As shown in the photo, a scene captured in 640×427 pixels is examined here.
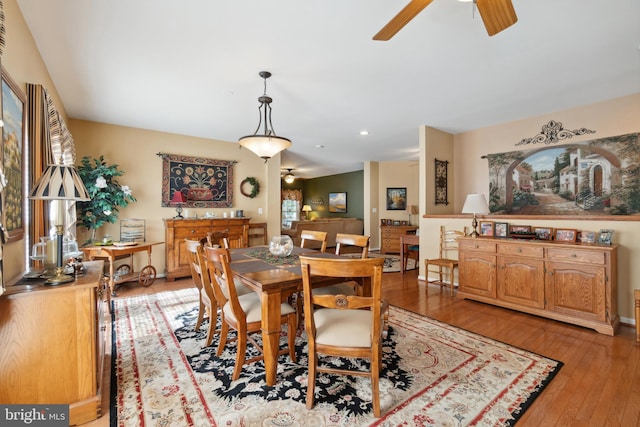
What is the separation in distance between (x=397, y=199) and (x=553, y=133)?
4.33 metres

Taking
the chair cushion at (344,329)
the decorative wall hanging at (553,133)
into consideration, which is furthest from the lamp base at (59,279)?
the decorative wall hanging at (553,133)

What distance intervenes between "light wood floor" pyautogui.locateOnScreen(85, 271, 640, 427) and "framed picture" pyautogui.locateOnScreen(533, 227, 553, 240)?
982mm

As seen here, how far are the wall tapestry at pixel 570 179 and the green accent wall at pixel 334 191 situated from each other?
5246mm

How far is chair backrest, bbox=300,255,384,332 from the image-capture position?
5.10 feet

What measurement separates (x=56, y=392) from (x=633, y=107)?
605 cm

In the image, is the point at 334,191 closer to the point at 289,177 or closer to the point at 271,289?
the point at 289,177

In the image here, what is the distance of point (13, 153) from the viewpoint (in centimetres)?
191

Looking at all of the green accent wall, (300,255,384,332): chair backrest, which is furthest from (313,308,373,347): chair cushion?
the green accent wall

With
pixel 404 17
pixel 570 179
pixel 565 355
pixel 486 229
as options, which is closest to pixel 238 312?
pixel 404 17

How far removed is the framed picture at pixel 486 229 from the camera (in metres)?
3.94

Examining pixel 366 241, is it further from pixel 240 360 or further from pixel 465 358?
pixel 240 360

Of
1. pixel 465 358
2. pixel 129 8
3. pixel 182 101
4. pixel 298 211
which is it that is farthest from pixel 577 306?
pixel 298 211

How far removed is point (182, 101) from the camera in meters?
3.67

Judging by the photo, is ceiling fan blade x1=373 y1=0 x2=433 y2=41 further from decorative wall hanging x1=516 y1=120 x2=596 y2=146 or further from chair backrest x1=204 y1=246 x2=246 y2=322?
decorative wall hanging x1=516 y1=120 x2=596 y2=146
